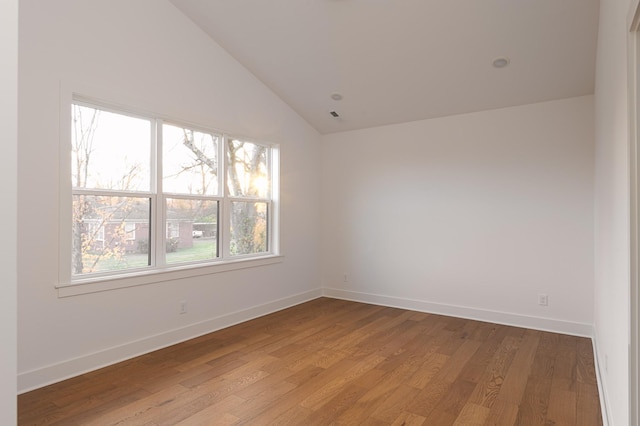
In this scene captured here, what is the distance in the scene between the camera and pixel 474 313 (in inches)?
174

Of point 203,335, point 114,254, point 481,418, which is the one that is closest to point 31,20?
point 114,254

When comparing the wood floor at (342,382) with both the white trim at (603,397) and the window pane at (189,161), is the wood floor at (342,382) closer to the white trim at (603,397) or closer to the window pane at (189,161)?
the white trim at (603,397)

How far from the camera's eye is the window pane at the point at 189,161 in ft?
11.9

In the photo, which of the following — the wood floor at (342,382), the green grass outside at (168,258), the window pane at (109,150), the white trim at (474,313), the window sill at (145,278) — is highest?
the window pane at (109,150)

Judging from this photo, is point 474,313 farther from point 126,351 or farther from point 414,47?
point 126,351

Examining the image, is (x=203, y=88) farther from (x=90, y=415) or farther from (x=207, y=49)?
(x=90, y=415)

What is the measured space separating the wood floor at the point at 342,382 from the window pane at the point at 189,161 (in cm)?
159

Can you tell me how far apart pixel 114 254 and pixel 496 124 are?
432 cm

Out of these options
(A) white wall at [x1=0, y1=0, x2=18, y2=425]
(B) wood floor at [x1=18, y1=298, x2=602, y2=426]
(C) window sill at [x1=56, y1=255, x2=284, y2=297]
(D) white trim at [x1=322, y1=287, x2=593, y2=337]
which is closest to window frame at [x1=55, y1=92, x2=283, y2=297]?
(C) window sill at [x1=56, y1=255, x2=284, y2=297]

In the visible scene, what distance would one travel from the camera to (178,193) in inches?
146

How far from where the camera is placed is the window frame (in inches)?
110

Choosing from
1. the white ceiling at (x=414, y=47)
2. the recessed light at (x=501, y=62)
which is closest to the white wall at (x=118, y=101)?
the white ceiling at (x=414, y=47)

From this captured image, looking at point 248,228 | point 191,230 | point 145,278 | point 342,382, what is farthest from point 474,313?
point 145,278

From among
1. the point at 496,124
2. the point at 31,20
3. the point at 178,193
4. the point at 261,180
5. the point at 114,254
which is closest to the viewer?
the point at 31,20
